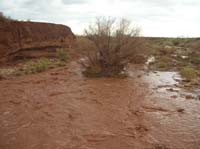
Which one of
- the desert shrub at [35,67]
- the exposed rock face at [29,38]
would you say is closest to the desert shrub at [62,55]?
the exposed rock face at [29,38]

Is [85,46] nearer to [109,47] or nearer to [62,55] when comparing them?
[109,47]

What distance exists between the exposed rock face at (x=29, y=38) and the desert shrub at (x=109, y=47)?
22.5 feet

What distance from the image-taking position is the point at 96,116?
812cm

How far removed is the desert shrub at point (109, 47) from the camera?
15.3m

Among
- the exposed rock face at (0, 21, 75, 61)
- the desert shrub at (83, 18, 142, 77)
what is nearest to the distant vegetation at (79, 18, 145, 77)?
the desert shrub at (83, 18, 142, 77)

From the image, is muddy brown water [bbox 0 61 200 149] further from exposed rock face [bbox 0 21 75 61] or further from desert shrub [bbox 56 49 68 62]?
desert shrub [bbox 56 49 68 62]

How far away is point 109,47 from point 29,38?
895 centimetres

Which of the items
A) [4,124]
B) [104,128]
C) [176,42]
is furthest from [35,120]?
[176,42]

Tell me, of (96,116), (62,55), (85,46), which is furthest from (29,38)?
(96,116)

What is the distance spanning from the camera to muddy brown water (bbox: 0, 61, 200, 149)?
6.21 m

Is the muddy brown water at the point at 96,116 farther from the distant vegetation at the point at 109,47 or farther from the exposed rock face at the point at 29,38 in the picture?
the exposed rock face at the point at 29,38

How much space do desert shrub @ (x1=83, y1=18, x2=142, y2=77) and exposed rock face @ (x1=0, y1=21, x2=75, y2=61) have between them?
685 centimetres

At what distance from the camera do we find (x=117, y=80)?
14445 mm

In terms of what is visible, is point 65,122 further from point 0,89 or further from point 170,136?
point 0,89
